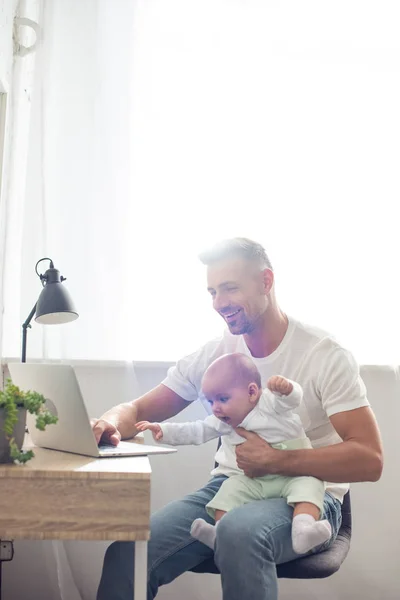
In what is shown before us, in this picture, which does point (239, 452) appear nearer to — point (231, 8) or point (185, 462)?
point (185, 462)

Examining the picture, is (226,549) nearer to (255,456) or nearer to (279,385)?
(255,456)

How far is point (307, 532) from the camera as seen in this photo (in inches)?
58.7

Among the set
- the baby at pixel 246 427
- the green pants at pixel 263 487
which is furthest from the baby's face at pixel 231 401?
the green pants at pixel 263 487

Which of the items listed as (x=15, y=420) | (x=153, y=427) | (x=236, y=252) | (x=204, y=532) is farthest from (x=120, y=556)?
(x=236, y=252)

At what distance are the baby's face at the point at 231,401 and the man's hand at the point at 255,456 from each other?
54mm

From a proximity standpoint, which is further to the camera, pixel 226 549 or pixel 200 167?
pixel 200 167

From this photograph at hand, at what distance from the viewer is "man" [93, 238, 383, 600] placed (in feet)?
4.90

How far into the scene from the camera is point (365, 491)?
2555mm

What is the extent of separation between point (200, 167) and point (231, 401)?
116cm

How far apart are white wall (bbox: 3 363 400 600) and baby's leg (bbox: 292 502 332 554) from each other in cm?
101

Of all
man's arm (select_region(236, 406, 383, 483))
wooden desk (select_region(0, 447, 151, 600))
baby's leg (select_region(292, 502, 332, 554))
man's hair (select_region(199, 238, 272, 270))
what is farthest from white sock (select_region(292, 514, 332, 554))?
man's hair (select_region(199, 238, 272, 270))

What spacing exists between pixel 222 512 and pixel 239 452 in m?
0.16

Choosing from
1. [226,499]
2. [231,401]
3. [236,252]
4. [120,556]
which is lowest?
[120,556]

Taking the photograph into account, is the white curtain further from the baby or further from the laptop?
the laptop
